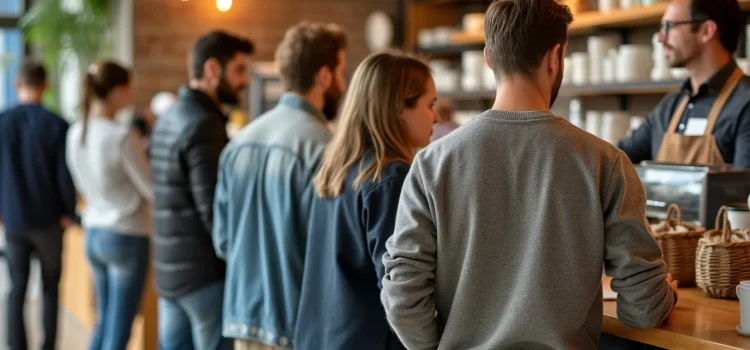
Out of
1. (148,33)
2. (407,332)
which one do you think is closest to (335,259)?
(407,332)

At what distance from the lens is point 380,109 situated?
229 centimetres

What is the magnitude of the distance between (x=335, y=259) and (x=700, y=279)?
2.75 ft

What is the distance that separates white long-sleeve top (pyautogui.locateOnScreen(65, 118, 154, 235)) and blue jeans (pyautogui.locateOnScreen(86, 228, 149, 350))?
5 cm

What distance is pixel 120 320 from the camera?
4.33 m

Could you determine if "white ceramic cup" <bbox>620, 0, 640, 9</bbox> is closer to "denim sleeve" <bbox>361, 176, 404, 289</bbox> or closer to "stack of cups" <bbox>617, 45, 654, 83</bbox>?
"stack of cups" <bbox>617, 45, 654, 83</bbox>

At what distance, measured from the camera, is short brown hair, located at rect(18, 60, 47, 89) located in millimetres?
4918

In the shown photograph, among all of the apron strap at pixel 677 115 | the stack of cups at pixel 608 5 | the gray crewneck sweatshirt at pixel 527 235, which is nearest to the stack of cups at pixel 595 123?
the stack of cups at pixel 608 5

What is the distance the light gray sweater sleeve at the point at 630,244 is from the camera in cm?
171

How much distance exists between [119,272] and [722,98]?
8.42ft

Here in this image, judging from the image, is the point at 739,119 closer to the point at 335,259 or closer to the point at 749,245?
the point at 749,245

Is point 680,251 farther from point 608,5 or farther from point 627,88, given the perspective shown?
point 608,5

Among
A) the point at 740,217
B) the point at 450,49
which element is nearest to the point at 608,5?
the point at 450,49

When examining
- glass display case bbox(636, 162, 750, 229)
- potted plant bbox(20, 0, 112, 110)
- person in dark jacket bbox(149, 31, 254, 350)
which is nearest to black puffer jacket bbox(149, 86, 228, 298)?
person in dark jacket bbox(149, 31, 254, 350)

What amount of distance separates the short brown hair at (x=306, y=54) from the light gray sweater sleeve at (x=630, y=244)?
1.42m
